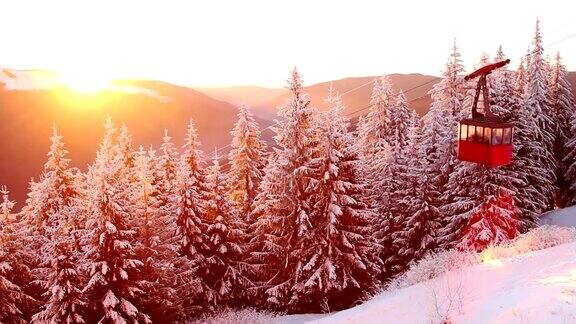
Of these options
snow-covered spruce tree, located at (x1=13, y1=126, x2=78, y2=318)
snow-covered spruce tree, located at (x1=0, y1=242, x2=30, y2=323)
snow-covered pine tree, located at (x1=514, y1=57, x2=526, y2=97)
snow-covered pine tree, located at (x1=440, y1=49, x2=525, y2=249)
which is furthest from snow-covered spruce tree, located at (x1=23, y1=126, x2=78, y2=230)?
snow-covered pine tree, located at (x1=514, y1=57, x2=526, y2=97)

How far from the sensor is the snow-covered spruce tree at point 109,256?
24656mm

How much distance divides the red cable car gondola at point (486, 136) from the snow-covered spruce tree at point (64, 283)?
1943cm

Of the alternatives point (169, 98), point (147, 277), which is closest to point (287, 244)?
point (147, 277)

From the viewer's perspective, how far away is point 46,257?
25922 mm

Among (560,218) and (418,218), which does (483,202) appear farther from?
(560,218)

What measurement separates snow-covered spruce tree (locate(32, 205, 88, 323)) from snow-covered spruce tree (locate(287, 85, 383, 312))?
35.1 ft

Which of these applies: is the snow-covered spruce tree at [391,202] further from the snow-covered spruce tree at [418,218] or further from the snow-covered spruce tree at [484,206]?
the snow-covered spruce tree at [484,206]

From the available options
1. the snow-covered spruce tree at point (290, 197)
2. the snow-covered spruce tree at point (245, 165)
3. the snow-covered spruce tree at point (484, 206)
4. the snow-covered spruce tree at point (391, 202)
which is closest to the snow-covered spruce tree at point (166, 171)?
the snow-covered spruce tree at point (245, 165)

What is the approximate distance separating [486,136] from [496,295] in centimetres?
865

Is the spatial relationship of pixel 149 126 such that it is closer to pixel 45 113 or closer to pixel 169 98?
pixel 169 98

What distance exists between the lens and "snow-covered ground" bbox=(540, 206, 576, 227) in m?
40.2

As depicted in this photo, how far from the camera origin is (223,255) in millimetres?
31953

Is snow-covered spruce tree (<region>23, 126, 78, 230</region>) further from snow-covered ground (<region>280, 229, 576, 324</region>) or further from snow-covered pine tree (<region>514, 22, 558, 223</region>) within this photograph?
snow-covered pine tree (<region>514, 22, 558, 223</region>)

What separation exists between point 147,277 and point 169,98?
5016 inches
